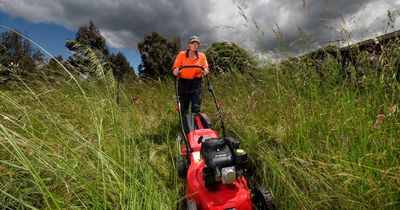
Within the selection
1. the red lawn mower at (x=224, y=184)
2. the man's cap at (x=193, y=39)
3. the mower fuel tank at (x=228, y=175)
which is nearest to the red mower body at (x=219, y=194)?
the red lawn mower at (x=224, y=184)

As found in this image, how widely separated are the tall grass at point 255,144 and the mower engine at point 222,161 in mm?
315

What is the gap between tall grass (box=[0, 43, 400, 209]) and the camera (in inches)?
80.4

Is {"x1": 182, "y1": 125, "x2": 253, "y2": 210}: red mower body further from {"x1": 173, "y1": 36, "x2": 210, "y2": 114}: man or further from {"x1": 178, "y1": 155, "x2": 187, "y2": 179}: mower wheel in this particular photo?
{"x1": 173, "y1": 36, "x2": 210, "y2": 114}: man

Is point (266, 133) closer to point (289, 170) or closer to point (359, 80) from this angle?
point (289, 170)

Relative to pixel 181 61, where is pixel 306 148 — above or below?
below

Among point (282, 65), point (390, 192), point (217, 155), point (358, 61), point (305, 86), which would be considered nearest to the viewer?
point (390, 192)

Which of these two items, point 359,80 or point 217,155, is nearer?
point 217,155

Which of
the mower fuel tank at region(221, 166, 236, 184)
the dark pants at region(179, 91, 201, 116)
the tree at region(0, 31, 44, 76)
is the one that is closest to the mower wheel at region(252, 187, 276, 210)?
the mower fuel tank at region(221, 166, 236, 184)

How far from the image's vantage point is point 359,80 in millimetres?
3146

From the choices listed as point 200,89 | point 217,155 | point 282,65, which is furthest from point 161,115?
point 217,155

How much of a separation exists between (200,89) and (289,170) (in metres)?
3.64

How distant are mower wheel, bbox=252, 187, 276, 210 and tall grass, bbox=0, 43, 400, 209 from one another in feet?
0.55

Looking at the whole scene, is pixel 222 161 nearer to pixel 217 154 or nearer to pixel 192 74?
pixel 217 154

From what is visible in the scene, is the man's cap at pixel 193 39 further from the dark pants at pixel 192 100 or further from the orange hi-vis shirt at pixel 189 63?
the dark pants at pixel 192 100
